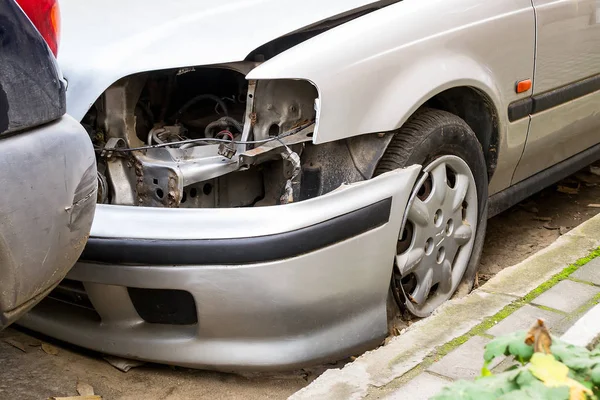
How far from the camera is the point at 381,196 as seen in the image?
2709 millimetres

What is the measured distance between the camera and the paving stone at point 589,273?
2.84 meters

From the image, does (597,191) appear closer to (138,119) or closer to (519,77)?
(519,77)

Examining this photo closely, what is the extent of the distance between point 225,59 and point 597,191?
3127mm

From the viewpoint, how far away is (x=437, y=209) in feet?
9.95

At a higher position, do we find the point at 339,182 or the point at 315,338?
the point at 339,182

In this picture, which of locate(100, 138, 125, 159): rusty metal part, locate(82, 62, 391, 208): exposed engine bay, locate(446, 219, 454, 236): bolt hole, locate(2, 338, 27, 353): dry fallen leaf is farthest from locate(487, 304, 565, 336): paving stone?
locate(2, 338, 27, 353): dry fallen leaf

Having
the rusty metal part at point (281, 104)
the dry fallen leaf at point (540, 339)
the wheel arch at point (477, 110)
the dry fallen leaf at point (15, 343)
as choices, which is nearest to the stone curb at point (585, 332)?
the dry fallen leaf at point (540, 339)

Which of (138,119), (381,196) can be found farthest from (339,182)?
(138,119)

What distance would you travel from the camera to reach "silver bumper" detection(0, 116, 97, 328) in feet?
6.11

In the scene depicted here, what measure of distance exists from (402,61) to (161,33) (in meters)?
0.86

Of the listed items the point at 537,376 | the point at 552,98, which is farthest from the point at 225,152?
the point at 552,98

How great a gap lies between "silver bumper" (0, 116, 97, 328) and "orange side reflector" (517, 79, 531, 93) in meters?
1.93

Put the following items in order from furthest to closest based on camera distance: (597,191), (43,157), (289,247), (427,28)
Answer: (597,191) < (427,28) < (289,247) < (43,157)

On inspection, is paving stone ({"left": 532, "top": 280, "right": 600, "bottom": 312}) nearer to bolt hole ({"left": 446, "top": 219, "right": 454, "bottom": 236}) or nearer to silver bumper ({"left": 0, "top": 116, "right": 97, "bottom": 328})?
bolt hole ({"left": 446, "top": 219, "right": 454, "bottom": 236})
